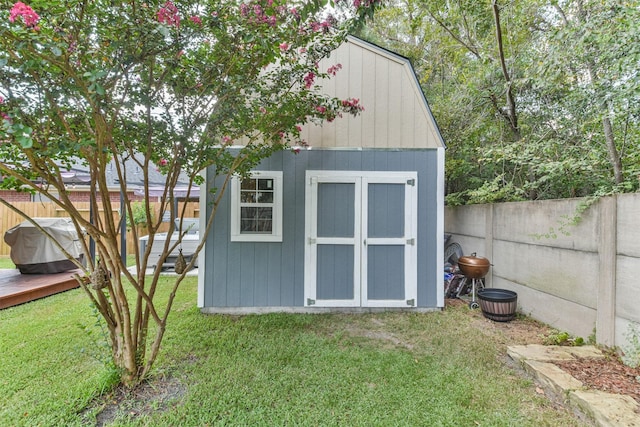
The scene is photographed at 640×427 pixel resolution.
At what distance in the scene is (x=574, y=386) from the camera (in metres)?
2.15

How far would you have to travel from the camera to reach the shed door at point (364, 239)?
394cm

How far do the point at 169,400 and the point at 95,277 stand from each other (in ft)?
3.47

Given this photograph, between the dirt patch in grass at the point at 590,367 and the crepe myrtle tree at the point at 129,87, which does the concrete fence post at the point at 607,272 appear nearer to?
the dirt patch in grass at the point at 590,367

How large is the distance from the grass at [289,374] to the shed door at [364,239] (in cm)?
37

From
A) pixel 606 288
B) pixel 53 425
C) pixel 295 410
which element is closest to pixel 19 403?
pixel 53 425

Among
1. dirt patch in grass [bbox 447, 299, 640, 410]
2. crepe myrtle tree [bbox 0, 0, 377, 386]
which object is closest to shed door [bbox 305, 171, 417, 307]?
dirt patch in grass [bbox 447, 299, 640, 410]

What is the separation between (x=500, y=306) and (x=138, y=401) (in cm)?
390

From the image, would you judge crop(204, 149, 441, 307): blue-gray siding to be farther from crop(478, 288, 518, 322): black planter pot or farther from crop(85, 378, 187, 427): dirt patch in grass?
crop(85, 378, 187, 427): dirt patch in grass

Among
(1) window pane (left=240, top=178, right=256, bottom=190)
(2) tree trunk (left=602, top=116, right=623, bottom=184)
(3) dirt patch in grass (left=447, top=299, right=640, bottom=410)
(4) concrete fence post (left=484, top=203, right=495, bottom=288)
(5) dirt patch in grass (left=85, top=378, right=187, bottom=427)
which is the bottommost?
(5) dirt patch in grass (left=85, top=378, right=187, bottom=427)

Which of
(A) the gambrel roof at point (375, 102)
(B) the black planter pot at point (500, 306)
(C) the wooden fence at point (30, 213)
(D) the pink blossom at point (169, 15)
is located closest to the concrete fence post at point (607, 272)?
(B) the black planter pot at point (500, 306)

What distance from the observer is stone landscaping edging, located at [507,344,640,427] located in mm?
1839

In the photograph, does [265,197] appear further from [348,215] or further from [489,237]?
[489,237]

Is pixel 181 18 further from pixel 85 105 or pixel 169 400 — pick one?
pixel 169 400

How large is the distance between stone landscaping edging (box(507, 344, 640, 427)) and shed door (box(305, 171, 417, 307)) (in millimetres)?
1473
